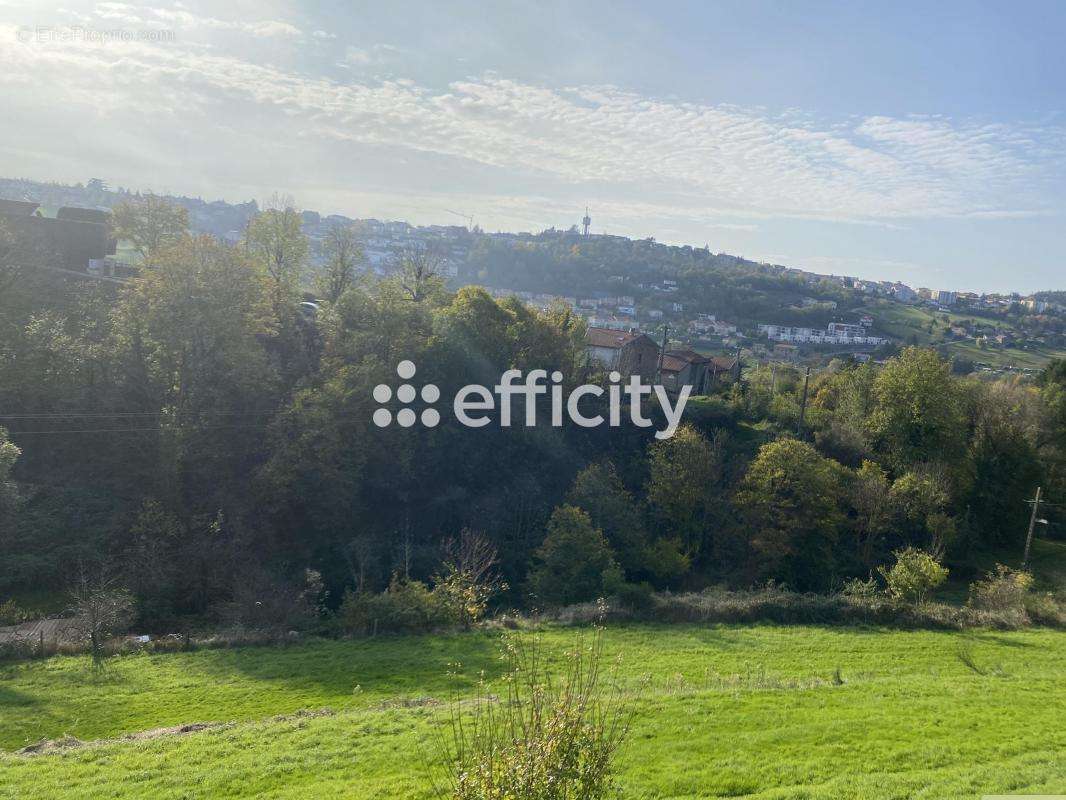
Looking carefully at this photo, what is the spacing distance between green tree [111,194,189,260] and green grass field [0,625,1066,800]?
26641 millimetres

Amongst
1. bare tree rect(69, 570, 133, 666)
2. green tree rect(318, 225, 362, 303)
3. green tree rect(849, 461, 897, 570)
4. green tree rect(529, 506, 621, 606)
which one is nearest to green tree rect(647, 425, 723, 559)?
green tree rect(529, 506, 621, 606)

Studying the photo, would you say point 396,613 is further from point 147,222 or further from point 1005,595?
point 147,222

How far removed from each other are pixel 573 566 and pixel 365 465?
10294mm

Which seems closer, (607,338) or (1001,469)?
(1001,469)

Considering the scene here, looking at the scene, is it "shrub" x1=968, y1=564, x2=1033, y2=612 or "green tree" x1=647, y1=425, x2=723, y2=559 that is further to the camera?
"green tree" x1=647, y1=425, x2=723, y2=559

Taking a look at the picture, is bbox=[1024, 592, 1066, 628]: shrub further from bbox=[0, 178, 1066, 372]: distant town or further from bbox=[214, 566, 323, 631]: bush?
bbox=[0, 178, 1066, 372]: distant town

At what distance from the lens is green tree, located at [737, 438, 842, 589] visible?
1104 inches

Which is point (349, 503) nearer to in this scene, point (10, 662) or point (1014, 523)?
point (10, 662)

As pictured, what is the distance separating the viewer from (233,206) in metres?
109

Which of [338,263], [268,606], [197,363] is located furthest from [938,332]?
[268,606]

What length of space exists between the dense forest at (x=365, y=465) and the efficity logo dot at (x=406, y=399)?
0.50 m

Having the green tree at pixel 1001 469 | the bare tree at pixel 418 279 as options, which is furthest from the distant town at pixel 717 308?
the green tree at pixel 1001 469

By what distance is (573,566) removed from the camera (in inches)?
941

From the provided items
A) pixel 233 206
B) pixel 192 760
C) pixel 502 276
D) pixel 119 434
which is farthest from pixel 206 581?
pixel 233 206
